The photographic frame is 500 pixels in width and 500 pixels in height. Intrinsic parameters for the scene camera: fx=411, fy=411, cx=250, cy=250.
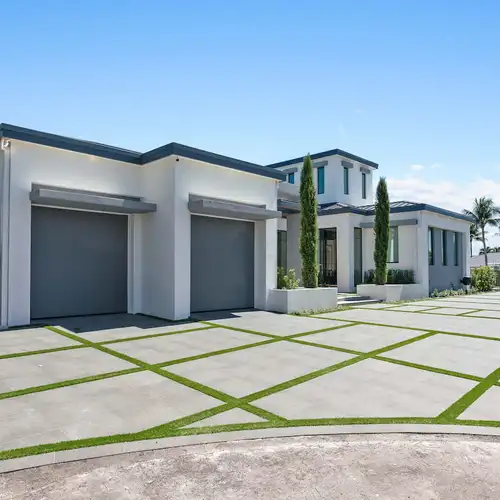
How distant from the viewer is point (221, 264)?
14.0 metres

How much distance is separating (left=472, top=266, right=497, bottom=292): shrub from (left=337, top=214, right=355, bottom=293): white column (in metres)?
11.1

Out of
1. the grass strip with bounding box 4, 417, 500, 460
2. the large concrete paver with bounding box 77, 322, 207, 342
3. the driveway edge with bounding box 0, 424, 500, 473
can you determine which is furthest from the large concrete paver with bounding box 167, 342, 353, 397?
the large concrete paver with bounding box 77, 322, 207, 342

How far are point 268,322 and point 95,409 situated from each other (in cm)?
722

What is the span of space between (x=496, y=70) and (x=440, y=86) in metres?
1.34

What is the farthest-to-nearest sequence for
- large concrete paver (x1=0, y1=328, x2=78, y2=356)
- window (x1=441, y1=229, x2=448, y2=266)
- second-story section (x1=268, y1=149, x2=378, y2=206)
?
second-story section (x1=268, y1=149, x2=378, y2=206) < window (x1=441, y1=229, x2=448, y2=266) < large concrete paver (x1=0, y1=328, x2=78, y2=356)

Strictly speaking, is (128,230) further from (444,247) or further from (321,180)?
(444,247)

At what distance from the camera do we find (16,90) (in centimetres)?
948

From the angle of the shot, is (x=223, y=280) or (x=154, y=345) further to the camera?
(x=223, y=280)

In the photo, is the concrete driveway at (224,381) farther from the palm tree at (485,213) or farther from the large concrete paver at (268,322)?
the palm tree at (485,213)

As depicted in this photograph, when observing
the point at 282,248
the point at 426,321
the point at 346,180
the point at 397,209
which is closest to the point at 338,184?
the point at 346,180

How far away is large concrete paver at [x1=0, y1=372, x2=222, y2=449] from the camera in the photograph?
4.23 meters

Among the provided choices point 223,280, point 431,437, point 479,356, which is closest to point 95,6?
point 223,280

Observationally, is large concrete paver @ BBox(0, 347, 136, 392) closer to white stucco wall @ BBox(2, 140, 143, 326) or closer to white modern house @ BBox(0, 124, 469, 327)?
white stucco wall @ BBox(2, 140, 143, 326)

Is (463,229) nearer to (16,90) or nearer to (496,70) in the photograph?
(496,70)
